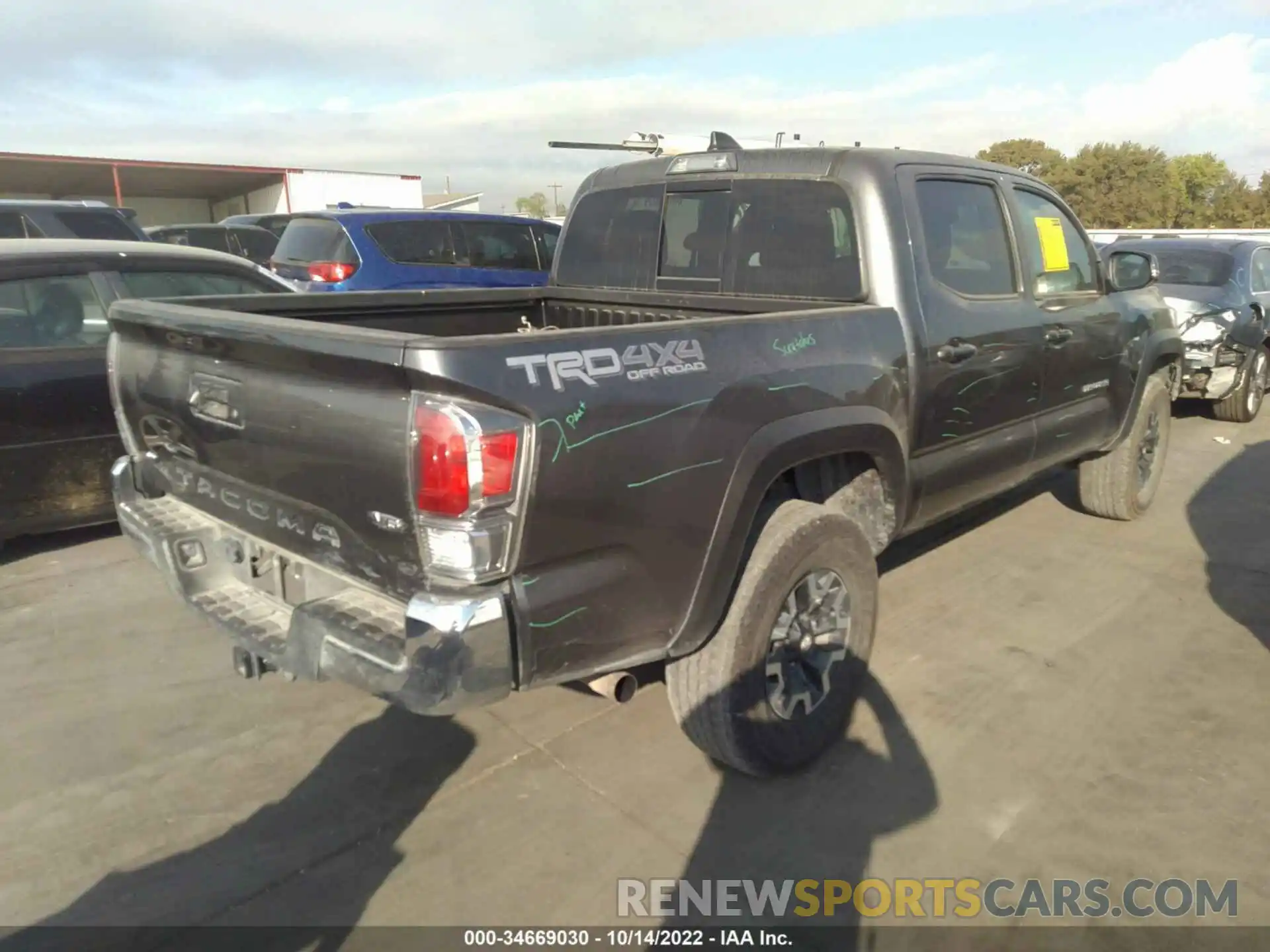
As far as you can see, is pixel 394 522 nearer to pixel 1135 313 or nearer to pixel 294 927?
pixel 294 927

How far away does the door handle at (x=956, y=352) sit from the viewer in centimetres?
345

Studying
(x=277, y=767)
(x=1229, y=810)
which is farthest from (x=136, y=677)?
(x=1229, y=810)

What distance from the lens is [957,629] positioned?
4133 mm

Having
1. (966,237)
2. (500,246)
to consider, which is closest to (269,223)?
(500,246)

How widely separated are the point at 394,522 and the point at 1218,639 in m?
3.68

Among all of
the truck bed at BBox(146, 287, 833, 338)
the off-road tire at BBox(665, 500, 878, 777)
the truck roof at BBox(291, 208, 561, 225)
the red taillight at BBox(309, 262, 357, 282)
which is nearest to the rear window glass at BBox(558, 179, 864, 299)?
the truck bed at BBox(146, 287, 833, 338)

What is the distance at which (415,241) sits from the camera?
385 inches

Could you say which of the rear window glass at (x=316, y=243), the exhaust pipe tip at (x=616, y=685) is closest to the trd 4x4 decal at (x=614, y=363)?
the exhaust pipe tip at (x=616, y=685)

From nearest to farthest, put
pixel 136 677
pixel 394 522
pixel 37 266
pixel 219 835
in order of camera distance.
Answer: pixel 394 522 → pixel 219 835 → pixel 136 677 → pixel 37 266

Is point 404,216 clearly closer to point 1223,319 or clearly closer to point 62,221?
point 62,221

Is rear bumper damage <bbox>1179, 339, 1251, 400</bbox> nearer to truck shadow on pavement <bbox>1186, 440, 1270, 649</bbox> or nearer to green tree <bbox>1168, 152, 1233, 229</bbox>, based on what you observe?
truck shadow on pavement <bbox>1186, 440, 1270, 649</bbox>

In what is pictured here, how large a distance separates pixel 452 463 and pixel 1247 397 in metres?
8.91

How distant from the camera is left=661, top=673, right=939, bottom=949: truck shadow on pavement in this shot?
8.20 feet

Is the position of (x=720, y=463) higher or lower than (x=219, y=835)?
higher
